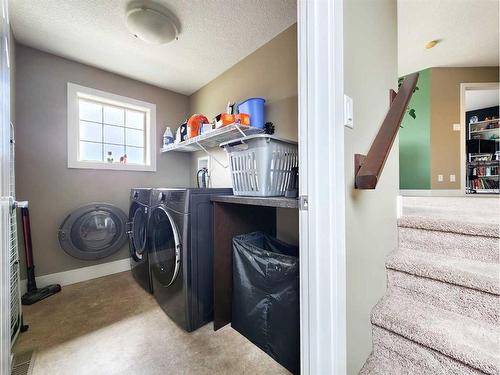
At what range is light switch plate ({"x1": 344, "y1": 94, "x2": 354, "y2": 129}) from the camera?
819 millimetres

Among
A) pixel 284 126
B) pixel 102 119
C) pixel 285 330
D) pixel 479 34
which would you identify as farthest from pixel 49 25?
pixel 479 34

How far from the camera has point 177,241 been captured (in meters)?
1.42

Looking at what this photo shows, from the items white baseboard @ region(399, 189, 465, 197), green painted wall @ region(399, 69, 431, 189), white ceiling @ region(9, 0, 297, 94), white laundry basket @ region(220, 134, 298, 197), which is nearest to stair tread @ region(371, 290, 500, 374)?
white laundry basket @ region(220, 134, 298, 197)

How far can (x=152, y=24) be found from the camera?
1698 millimetres

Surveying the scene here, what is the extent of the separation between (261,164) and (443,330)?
Result: 41.8 inches

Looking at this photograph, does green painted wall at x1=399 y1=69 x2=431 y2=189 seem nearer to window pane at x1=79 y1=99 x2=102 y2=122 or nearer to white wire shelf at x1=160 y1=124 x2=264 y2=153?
white wire shelf at x1=160 y1=124 x2=264 y2=153

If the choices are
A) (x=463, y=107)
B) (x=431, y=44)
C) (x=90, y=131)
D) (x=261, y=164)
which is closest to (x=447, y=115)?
(x=463, y=107)

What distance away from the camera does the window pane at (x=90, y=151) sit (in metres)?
2.39

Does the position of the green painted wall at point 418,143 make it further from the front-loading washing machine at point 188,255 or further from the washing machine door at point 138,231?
the washing machine door at point 138,231

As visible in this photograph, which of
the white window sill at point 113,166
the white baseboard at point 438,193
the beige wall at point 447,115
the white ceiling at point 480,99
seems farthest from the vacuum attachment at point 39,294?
the white ceiling at point 480,99

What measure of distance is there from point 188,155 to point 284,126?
165 cm

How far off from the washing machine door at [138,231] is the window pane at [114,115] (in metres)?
1.16

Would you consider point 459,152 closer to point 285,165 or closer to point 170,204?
point 285,165

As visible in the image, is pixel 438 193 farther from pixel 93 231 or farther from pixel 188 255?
pixel 93 231
